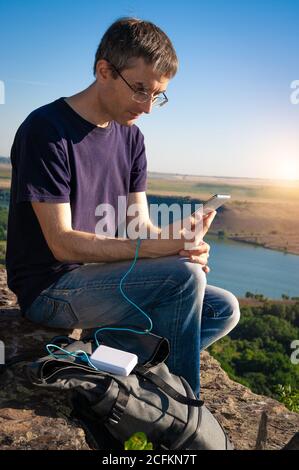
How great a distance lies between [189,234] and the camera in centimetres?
237

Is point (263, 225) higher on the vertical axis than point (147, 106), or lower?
lower

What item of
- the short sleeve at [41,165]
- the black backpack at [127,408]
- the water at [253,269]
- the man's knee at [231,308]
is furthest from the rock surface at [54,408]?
the water at [253,269]

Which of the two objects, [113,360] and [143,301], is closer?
[113,360]

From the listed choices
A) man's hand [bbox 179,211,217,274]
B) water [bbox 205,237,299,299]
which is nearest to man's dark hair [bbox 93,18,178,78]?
man's hand [bbox 179,211,217,274]

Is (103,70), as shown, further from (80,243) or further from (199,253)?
→ (199,253)

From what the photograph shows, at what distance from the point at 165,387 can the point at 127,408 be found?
22 cm

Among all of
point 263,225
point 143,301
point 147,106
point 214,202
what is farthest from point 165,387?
point 263,225

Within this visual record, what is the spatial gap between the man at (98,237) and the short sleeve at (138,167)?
32 centimetres

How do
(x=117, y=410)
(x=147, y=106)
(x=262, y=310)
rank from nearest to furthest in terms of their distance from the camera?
(x=117, y=410), (x=147, y=106), (x=262, y=310)

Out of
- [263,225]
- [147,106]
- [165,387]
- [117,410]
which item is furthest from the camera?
[263,225]

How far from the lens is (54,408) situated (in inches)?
83.9

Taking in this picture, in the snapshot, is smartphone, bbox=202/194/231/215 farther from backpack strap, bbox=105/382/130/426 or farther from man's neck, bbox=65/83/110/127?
backpack strap, bbox=105/382/130/426

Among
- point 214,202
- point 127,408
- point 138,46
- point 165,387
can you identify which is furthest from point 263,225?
point 127,408

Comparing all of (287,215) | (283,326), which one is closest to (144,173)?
(283,326)
